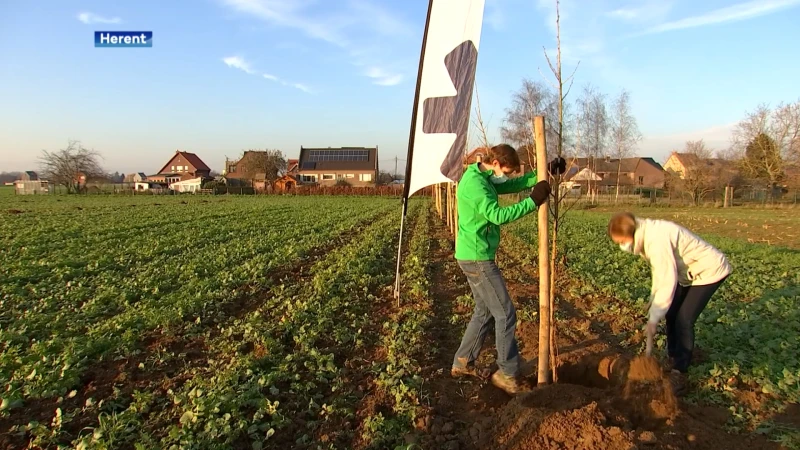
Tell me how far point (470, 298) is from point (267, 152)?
241ft

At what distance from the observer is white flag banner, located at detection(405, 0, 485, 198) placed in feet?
18.3

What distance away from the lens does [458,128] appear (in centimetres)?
592

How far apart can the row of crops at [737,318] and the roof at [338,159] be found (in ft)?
209

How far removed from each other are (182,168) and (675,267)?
94.7 meters

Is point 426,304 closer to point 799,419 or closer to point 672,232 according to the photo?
point 672,232

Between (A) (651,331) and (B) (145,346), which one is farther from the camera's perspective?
(B) (145,346)

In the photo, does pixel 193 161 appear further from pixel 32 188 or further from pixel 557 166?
pixel 557 166

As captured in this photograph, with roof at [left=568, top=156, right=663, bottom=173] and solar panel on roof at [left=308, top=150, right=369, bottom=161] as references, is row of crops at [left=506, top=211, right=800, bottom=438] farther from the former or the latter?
solar panel on roof at [left=308, top=150, right=369, bottom=161]

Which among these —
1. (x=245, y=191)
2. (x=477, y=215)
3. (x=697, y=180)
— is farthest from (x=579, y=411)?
(x=245, y=191)

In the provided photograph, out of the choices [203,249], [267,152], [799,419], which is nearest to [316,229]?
[203,249]

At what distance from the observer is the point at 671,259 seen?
3672mm

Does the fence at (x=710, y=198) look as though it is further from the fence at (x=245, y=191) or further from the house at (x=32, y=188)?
the house at (x=32, y=188)

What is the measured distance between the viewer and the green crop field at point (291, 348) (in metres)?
3.42

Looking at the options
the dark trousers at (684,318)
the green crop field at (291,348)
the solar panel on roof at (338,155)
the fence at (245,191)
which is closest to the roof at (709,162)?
the fence at (245,191)
